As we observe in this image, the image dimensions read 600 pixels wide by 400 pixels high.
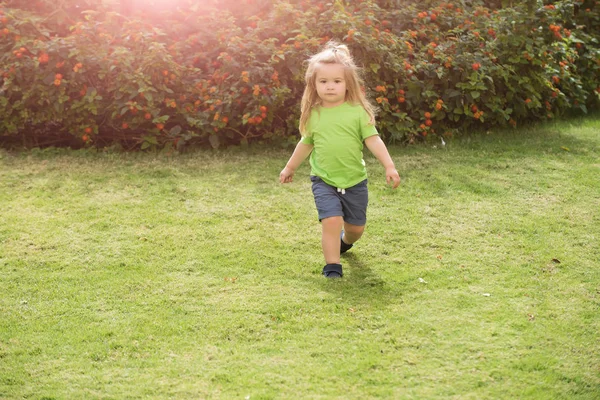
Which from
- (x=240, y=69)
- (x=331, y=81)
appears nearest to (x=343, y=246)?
(x=331, y=81)

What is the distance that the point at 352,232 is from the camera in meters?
4.16

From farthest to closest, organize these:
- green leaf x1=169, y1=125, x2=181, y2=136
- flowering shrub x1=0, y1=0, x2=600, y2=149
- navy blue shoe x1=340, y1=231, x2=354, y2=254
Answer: green leaf x1=169, y1=125, x2=181, y2=136, flowering shrub x1=0, y1=0, x2=600, y2=149, navy blue shoe x1=340, y1=231, x2=354, y2=254

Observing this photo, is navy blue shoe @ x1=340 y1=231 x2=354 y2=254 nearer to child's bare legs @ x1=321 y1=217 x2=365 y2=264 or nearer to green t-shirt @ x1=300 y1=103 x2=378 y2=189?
child's bare legs @ x1=321 y1=217 x2=365 y2=264

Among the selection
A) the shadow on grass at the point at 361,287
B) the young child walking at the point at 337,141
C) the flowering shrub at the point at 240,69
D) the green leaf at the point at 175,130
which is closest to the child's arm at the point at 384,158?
the young child walking at the point at 337,141

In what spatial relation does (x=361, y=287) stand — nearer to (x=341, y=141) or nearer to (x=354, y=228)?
(x=354, y=228)

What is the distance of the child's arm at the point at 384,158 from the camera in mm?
3871

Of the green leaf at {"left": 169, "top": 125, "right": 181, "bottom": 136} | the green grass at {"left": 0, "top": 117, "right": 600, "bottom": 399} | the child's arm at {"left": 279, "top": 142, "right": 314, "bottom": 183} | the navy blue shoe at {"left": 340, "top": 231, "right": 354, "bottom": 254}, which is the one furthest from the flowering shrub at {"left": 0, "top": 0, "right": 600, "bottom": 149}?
the navy blue shoe at {"left": 340, "top": 231, "right": 354, "bottom": 254}

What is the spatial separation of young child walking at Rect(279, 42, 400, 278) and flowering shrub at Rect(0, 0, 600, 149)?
71.6 inches

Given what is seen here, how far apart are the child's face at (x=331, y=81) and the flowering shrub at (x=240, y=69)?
1.88 metres

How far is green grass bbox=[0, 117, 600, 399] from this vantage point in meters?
3.04

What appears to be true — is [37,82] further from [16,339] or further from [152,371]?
[152,371]

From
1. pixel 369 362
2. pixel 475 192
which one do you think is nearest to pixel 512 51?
pixel 475 192

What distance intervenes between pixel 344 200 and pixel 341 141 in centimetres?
31

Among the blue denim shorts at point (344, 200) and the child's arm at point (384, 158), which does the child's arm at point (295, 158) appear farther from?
the child's arm at point (384, 158)
